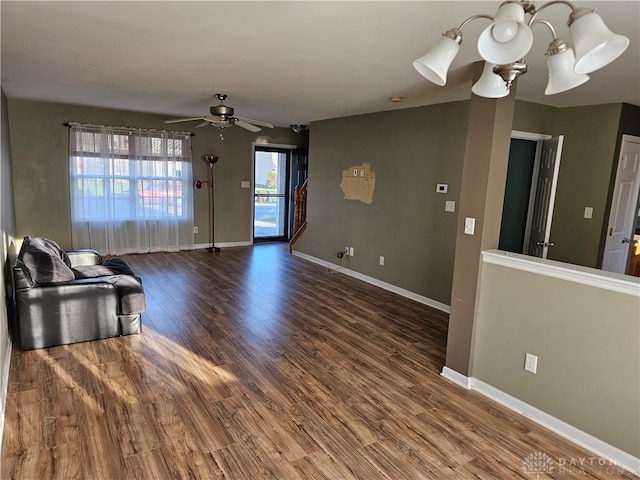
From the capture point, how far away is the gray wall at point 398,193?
4543 millimetres

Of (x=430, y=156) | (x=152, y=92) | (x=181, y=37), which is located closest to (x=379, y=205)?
(x=430, y=156)

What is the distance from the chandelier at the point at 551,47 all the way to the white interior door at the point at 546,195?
216cm

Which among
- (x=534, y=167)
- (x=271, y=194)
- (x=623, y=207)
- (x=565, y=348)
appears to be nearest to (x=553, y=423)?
(x=565, y=348)

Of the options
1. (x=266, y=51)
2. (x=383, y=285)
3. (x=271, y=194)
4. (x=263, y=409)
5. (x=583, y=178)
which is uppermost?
(x=266, y=51)

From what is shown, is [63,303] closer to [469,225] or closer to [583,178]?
[469,225]

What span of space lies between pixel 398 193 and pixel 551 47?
3.68 metres

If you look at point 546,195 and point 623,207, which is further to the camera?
point 623,207

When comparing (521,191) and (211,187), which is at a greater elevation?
(521,191)

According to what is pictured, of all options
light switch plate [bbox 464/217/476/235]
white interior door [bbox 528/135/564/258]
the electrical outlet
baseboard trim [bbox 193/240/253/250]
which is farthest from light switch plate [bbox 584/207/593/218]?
baseboard trim [bbox 193/240/253/250]

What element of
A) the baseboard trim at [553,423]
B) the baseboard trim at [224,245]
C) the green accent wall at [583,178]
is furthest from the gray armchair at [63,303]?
the green accent wall at [583,178]

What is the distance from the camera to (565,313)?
246cm

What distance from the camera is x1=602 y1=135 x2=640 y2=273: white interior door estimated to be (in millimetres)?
4338

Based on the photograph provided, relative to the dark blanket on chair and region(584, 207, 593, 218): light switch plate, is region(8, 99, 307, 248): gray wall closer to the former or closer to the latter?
the dark blanket on chair

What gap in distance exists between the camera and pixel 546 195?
3.64 m
